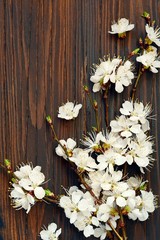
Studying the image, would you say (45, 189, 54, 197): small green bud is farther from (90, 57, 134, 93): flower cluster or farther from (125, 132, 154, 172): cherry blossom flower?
(90, 57, 134, 93): flower cluster

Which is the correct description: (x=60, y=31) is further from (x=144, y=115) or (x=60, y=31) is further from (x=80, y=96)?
(x=144, y=115)

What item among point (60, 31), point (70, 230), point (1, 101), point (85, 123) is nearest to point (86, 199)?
point (70, 230)

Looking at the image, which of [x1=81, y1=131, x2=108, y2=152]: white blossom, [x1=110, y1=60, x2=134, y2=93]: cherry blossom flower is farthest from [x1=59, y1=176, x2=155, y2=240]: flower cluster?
[x1=110, y1=60, x2=134, y2=93]: cherry blossom flower

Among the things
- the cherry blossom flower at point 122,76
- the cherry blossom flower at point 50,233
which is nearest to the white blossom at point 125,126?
the cherry blossom flower at point 122,76

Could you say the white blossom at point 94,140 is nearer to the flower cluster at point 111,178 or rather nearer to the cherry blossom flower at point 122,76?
the flower cluster at point 111,178

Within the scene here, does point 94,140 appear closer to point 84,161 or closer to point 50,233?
point 84,161

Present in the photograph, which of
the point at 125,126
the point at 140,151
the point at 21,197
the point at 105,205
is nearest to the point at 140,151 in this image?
the point at 140,151

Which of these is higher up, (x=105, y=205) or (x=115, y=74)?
(x=115, y=74)
